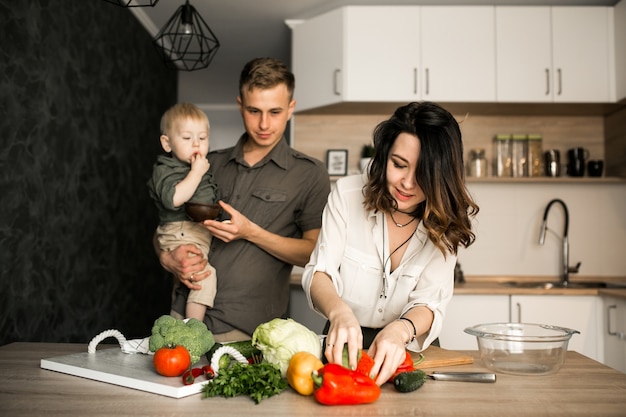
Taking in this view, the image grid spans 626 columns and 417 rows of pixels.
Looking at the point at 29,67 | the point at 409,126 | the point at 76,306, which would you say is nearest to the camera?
the point at 409,126

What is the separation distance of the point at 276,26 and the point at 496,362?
11.4 feet

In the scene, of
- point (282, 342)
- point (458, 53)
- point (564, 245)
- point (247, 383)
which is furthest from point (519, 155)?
point (247, 383)

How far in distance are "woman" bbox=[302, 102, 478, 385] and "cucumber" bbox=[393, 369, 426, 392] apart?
9cm

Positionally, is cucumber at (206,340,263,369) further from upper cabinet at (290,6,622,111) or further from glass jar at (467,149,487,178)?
glass jar at (467,149,487,178)

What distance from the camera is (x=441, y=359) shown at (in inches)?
60.8

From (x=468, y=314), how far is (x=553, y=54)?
1.78 metres

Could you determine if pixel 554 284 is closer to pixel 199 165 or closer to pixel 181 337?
pixel 199 165

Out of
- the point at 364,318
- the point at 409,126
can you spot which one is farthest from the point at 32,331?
the point at 409,126

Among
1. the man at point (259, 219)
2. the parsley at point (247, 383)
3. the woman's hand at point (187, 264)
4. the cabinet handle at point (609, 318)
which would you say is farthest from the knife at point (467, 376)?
the cabinet handle at point (609, 318)

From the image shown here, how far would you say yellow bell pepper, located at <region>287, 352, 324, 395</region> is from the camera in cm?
122

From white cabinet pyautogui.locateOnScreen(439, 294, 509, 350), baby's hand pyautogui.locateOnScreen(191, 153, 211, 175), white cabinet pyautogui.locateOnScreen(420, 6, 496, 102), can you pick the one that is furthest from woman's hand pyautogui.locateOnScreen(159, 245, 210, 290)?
white cabinet pyautogui.locateOnScreen(420, 6, 496, 102)

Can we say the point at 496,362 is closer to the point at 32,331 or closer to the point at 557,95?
A: the point at 32,331

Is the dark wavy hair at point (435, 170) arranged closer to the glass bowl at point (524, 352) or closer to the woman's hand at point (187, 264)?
the glass bowl at point (524, 352)

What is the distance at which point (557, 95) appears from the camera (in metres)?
3.75
